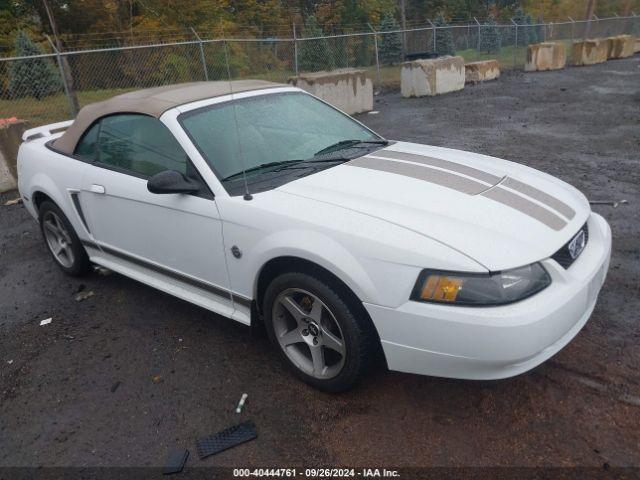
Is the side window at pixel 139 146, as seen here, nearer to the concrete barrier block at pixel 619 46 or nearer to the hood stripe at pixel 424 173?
the hood stripe at pixel 424 173

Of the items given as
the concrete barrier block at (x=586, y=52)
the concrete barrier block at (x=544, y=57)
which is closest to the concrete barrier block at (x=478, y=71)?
the concrete barrier block at (x=544, y=57)

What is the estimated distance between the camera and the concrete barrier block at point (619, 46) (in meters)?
23.0

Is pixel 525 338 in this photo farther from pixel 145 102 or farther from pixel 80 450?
pixel 145 102

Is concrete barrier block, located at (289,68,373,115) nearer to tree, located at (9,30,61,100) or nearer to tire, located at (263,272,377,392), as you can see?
tree, located at (9,30,61,100)

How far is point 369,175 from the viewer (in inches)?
118

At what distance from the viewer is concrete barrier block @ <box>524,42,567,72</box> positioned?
65.9 ft

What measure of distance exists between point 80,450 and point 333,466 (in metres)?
1.32

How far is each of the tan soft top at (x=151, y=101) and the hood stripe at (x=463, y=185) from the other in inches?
44.7


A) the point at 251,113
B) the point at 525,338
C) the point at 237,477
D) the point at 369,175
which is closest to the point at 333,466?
the point at 237,477

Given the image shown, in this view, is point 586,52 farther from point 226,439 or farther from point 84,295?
point 226,439

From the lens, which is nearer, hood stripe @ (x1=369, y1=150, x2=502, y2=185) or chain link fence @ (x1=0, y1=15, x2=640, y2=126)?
hood stripe @ (x1=369, y1=150, x2=502, y2=185)

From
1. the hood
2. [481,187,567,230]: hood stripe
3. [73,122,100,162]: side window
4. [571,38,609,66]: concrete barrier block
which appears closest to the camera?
the hood

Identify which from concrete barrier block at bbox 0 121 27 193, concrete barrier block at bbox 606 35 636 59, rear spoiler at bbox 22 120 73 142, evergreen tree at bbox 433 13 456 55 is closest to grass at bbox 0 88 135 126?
concrete barrier block at bbox 0 121 27 193

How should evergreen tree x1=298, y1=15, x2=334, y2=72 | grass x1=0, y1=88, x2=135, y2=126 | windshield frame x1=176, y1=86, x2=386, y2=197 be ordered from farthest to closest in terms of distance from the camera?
evergreen tree x1=298, y1=15, x2=334, y2=72
grass x1=0, y1=88, x2=135, y2=126
windshield frame x1=176, y1=86, x2=386, y2=197
